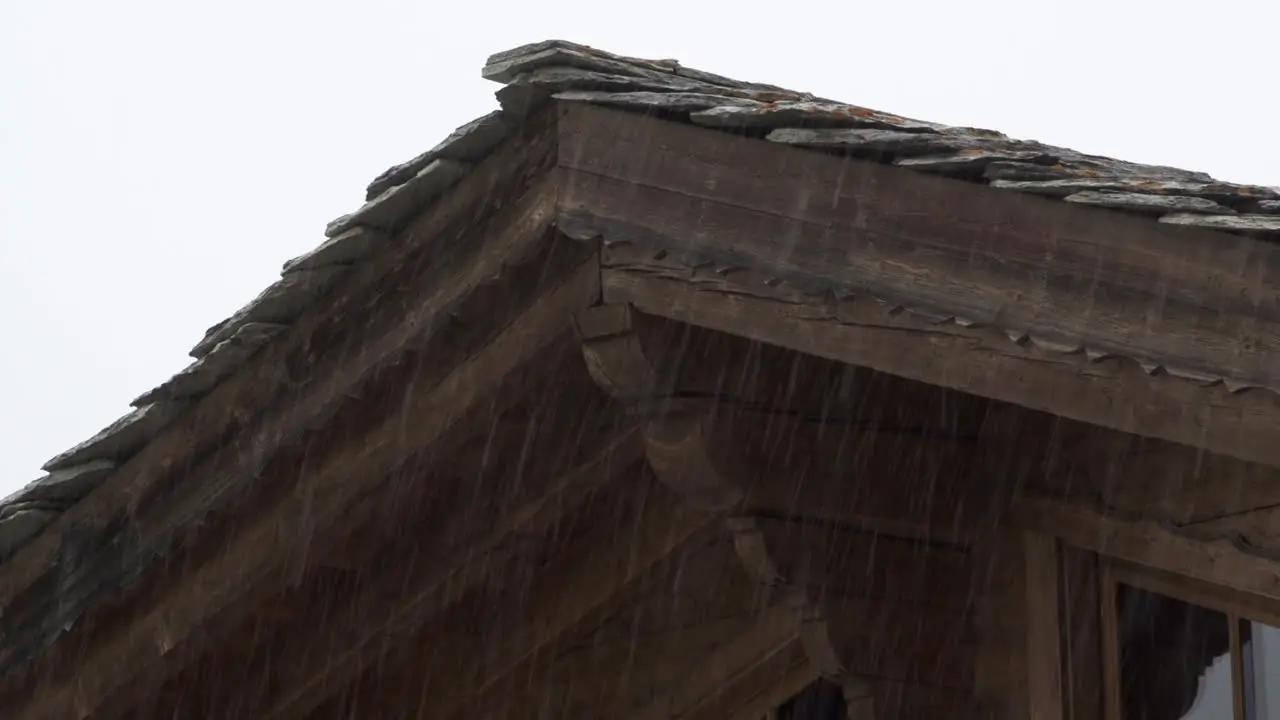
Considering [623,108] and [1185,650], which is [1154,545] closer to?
[1185,650]

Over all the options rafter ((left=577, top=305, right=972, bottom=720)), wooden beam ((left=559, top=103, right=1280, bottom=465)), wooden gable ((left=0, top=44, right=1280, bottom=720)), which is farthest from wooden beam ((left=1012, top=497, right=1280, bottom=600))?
wooden beam ((left=559, top=103, right=1280, bottom=465))

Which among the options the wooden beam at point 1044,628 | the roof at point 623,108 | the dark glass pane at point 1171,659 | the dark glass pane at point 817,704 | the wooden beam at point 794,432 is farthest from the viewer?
the dark glass pane at point 817,704

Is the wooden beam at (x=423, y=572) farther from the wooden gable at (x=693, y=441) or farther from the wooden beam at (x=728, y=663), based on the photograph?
the wooden beam at (x=728, y=663)

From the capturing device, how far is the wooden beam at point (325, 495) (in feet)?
14.0

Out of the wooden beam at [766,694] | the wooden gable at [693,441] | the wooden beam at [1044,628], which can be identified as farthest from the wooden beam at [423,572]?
the wooden beam at [1044,628]

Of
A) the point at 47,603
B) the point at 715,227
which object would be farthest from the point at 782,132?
the point at 47,603

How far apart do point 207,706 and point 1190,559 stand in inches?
109

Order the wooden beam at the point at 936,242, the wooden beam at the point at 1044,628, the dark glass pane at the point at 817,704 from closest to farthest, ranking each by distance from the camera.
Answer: the wooden beam at the point at 936,242
the wooden beam at the point at 1044,628
the dark glass pane at the point at 817,704

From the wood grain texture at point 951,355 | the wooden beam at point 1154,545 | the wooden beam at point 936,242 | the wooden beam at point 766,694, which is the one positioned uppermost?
the wooden beam at point 936,242

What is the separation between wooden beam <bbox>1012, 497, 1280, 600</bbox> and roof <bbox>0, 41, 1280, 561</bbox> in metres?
0.72

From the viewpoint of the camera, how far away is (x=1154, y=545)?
400 centimetres

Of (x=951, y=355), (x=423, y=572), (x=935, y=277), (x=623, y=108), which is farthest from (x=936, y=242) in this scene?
(x=423, y=572)

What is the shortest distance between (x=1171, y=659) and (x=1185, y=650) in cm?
5

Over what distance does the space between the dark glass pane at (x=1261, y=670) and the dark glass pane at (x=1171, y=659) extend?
0.05 metres
